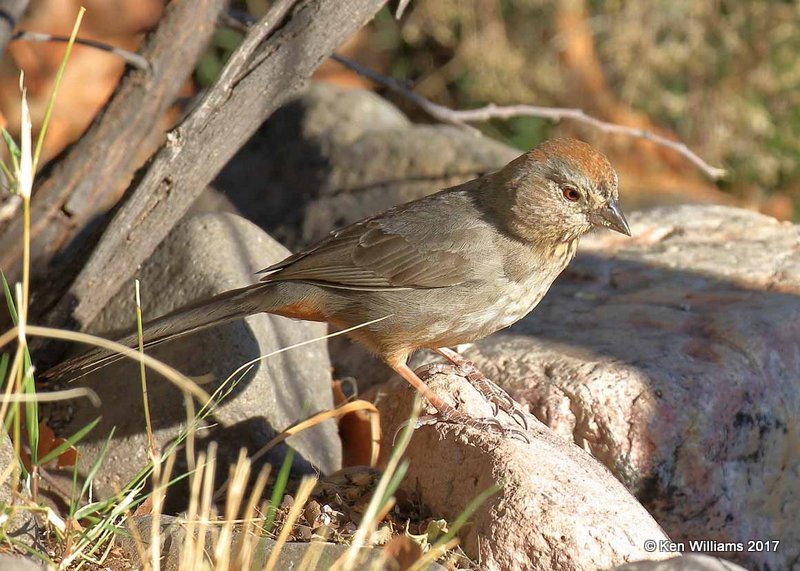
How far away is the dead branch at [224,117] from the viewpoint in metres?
4.05

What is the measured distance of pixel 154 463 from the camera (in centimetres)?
287

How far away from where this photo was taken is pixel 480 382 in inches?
160

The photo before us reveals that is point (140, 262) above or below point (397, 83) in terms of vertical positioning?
below

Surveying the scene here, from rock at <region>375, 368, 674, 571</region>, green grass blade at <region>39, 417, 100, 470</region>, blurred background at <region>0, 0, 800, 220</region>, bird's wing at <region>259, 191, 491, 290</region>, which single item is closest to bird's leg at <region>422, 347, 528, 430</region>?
rock at <region>375, 368, 674, 571</region>

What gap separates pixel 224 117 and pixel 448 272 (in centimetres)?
109

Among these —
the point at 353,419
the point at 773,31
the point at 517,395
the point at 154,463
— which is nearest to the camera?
the point at 154,463

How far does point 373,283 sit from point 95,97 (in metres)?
4.50

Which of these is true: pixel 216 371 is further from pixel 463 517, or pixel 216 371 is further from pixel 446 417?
pixel 463 517

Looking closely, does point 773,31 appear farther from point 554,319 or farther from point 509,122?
point 554,319

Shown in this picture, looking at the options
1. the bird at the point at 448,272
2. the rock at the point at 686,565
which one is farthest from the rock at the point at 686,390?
the rock at the point at 686,565

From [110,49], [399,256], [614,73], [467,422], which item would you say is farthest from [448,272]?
[614,73]

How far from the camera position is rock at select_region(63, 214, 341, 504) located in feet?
13.6

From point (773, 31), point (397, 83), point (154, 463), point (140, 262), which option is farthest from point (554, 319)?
point (773, 31)

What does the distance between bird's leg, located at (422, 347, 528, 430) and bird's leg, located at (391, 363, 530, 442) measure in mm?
133
